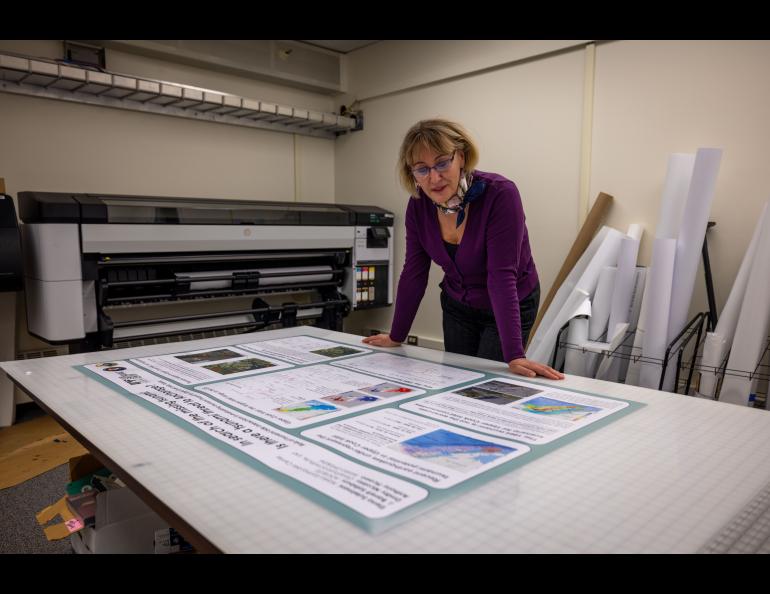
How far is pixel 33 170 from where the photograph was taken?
3000mm

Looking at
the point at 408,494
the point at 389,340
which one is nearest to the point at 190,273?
the point at 389,340

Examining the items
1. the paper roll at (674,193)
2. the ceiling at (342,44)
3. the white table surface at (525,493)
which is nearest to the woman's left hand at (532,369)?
the white table surface at (525,493)

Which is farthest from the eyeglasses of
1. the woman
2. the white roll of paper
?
the white roll of paper

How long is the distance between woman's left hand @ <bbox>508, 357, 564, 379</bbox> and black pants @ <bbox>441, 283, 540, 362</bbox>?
0.42 m

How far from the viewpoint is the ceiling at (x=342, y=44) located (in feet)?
13.1

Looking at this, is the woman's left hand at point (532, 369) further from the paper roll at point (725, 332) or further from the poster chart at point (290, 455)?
the paper roll at point (725, 332)

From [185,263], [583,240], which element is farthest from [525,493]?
[185,263]

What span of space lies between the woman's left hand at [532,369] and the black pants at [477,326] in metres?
0.42

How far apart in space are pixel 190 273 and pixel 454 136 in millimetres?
1827

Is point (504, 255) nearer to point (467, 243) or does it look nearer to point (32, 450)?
point (467, 243)

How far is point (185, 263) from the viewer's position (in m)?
2.89

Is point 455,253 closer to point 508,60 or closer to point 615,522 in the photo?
point 615,522

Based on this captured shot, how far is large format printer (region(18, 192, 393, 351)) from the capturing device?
2.51 meters

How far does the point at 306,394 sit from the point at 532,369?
56 centimetres
